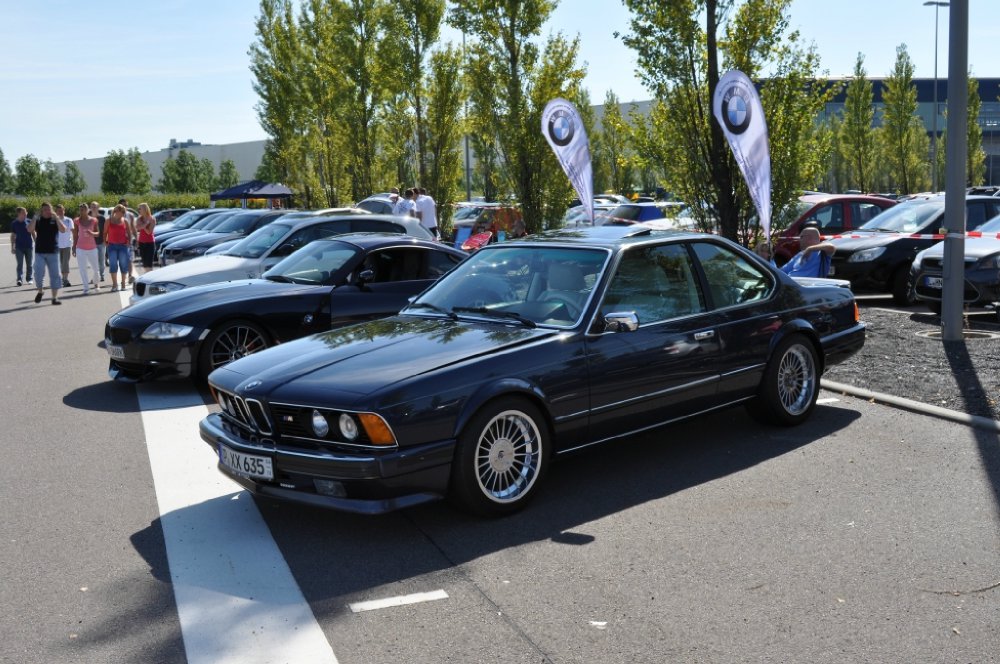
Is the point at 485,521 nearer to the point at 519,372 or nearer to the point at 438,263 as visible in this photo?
the point at 519,372

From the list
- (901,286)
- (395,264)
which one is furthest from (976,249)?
(395,264)

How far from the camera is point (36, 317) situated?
50.7 ft

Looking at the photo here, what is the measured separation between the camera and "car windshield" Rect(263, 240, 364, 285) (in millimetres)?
9492

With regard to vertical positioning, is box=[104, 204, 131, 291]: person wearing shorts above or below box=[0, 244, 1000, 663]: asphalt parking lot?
above

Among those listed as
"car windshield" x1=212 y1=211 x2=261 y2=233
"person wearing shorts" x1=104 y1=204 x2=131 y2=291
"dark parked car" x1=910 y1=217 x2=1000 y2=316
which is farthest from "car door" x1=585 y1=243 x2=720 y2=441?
"car windshield" x1=212 y1=211 x2=261 y2=233

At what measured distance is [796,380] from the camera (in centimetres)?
724

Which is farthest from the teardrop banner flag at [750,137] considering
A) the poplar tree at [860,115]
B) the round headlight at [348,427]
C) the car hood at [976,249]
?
the poplar tree at [860,115]

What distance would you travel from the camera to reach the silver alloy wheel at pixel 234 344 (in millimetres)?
8962

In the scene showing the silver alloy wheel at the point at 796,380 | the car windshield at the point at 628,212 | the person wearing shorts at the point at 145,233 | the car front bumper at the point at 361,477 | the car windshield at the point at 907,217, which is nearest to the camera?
the car front bumper at the point at 361,477

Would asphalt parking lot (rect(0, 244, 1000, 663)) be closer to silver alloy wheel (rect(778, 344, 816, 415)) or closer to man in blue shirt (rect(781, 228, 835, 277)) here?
silver alloy wheel (rect(778, 344, 816, 415))

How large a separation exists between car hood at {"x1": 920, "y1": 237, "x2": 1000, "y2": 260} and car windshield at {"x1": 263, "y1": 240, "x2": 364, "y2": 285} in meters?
7.03

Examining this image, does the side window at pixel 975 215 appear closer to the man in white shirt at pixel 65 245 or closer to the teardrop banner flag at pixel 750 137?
the teardrop banner flag at pixel 750 137

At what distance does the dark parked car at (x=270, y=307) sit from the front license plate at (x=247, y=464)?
145 inches

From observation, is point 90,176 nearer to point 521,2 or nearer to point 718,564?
point 521,2
